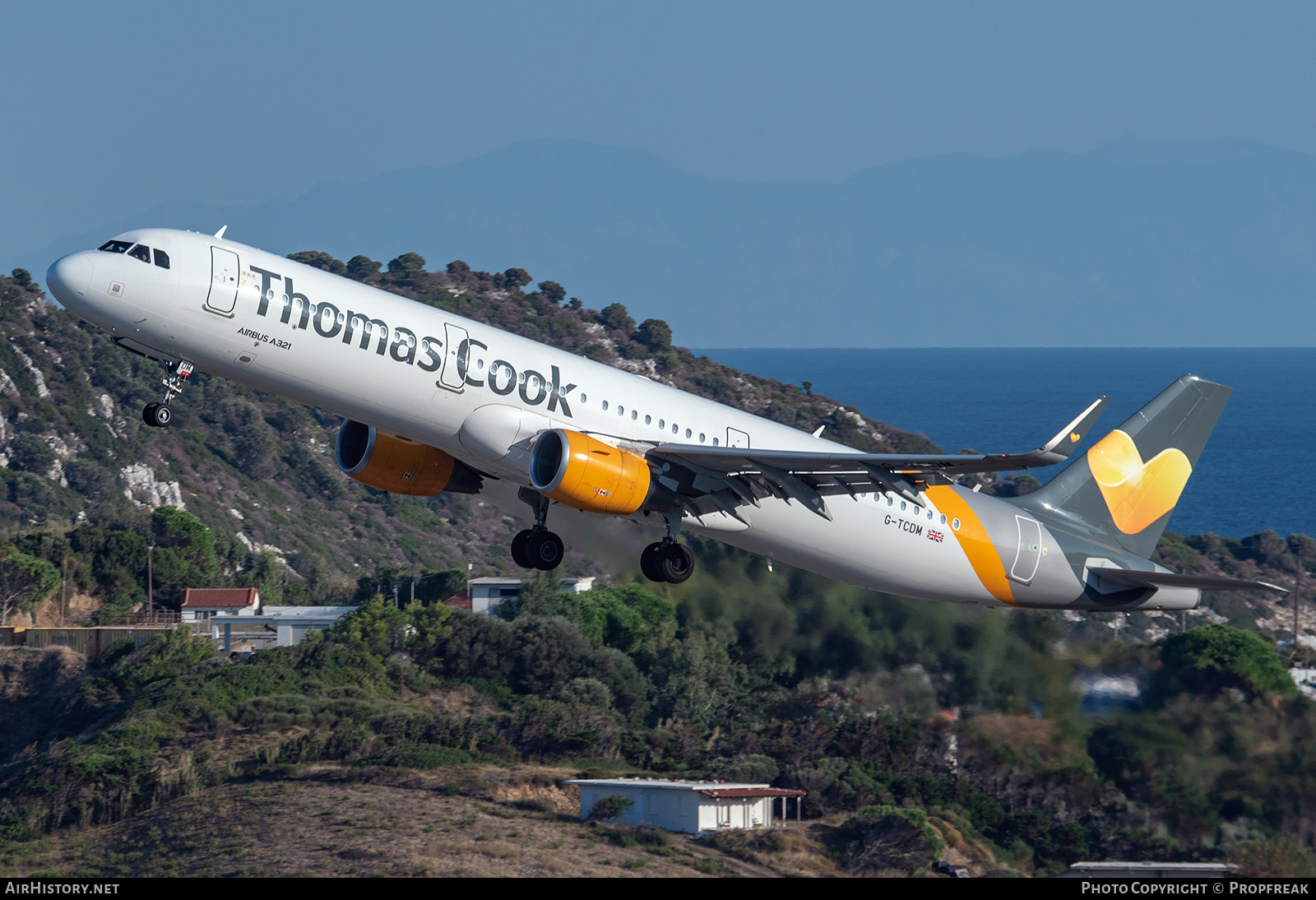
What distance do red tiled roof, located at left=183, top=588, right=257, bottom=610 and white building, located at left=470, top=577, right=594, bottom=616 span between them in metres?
13.9

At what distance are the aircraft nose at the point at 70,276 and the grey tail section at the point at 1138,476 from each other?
21.3 meters

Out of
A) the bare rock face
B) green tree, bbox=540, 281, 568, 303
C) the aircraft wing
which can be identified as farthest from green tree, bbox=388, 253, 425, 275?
the aircraft wing

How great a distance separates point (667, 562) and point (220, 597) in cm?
5026

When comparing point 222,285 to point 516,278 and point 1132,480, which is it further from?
point 516,278

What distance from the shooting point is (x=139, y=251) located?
82.0 feet

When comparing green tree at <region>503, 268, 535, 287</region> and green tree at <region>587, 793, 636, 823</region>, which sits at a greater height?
green tree at <region>503, 268, 535, 287</region>

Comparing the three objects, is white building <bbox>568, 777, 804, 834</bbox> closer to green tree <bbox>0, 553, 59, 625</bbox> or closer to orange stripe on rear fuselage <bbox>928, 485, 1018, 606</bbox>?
orange stripe on rear fuselage <bbox>928, 485, 1018, 606</bbox>

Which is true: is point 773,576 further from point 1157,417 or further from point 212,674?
point 212,674

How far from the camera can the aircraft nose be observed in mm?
24234

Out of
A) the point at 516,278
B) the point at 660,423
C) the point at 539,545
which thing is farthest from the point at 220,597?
the point at 516,278
